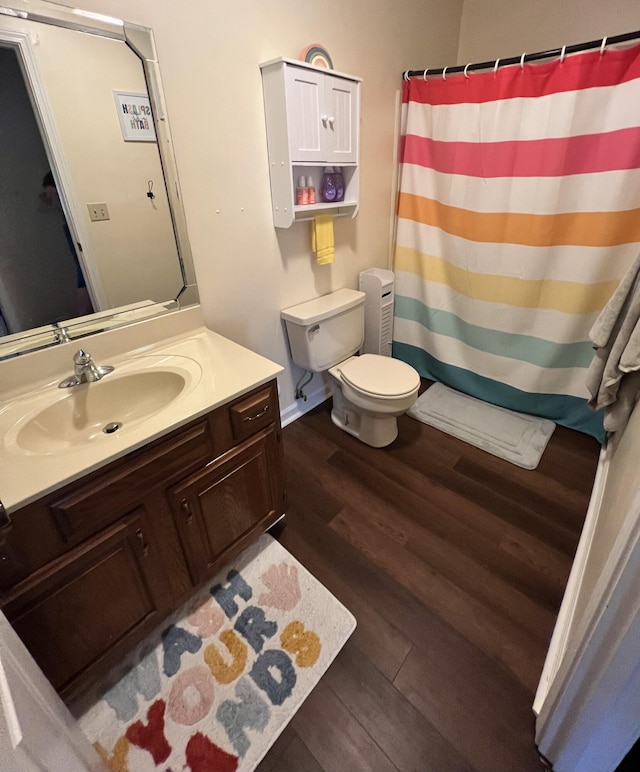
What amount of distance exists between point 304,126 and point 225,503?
150 cm

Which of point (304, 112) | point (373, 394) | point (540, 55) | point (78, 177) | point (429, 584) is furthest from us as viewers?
point (373, 394)

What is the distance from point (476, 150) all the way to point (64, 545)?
93.9 inches

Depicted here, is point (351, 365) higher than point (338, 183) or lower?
lower

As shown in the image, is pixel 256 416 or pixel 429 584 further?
pixel 429 584

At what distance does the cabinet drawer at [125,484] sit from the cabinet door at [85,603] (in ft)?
0.18

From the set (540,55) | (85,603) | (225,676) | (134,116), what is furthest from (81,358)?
(540,55)

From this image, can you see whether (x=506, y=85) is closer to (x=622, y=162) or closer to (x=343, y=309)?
(x=622, y=162)

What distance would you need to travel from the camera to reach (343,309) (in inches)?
77.7

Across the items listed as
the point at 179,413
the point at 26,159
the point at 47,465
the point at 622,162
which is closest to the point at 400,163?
the point at 622,162

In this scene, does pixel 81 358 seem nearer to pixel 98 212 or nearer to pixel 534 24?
pixel 98 212

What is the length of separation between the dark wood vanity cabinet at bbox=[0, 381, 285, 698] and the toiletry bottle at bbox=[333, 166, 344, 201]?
45.0 inches

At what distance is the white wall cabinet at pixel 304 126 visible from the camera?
4.71ft

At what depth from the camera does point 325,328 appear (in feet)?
6.38

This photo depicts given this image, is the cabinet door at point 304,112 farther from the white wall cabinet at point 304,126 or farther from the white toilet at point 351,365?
the white toilet at point 351,365
